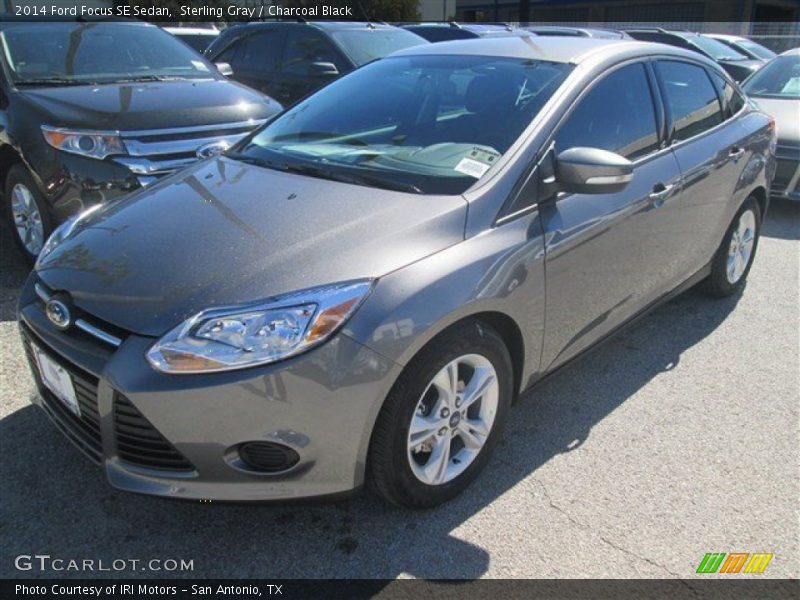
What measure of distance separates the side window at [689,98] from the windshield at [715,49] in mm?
10288

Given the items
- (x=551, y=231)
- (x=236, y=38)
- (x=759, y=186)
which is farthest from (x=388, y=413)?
(x=236, y=38)

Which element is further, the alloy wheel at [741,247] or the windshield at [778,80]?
the windshield at [778,80]

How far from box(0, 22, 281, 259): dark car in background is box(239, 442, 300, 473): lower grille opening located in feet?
8.44

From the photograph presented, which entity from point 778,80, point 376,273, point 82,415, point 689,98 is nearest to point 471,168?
point 376,273

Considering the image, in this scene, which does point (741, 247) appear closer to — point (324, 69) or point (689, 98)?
point (689, 98)

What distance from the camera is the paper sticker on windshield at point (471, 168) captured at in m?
2.61

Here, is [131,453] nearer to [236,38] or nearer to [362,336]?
[362,336]

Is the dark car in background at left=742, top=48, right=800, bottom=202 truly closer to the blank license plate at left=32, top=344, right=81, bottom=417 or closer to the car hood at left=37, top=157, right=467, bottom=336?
the car hood at left=37, top=157, right=467, bottom=336

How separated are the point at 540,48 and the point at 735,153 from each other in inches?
59.5

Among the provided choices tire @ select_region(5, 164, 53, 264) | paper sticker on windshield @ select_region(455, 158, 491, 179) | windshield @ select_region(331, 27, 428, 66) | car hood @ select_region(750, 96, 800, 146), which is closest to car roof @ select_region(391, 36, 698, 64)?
paper sticker on windshield @ select_region(455, 158, 491, 179)

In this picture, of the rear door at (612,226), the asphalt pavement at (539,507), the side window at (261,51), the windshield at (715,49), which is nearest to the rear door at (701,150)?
the rear door at (612,226)

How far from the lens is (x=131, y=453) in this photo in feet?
Result: 7.11

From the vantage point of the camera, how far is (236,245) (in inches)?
92.6

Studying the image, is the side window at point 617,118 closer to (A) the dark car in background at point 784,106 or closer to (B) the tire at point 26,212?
(A) the dark car in background at point 784,106
